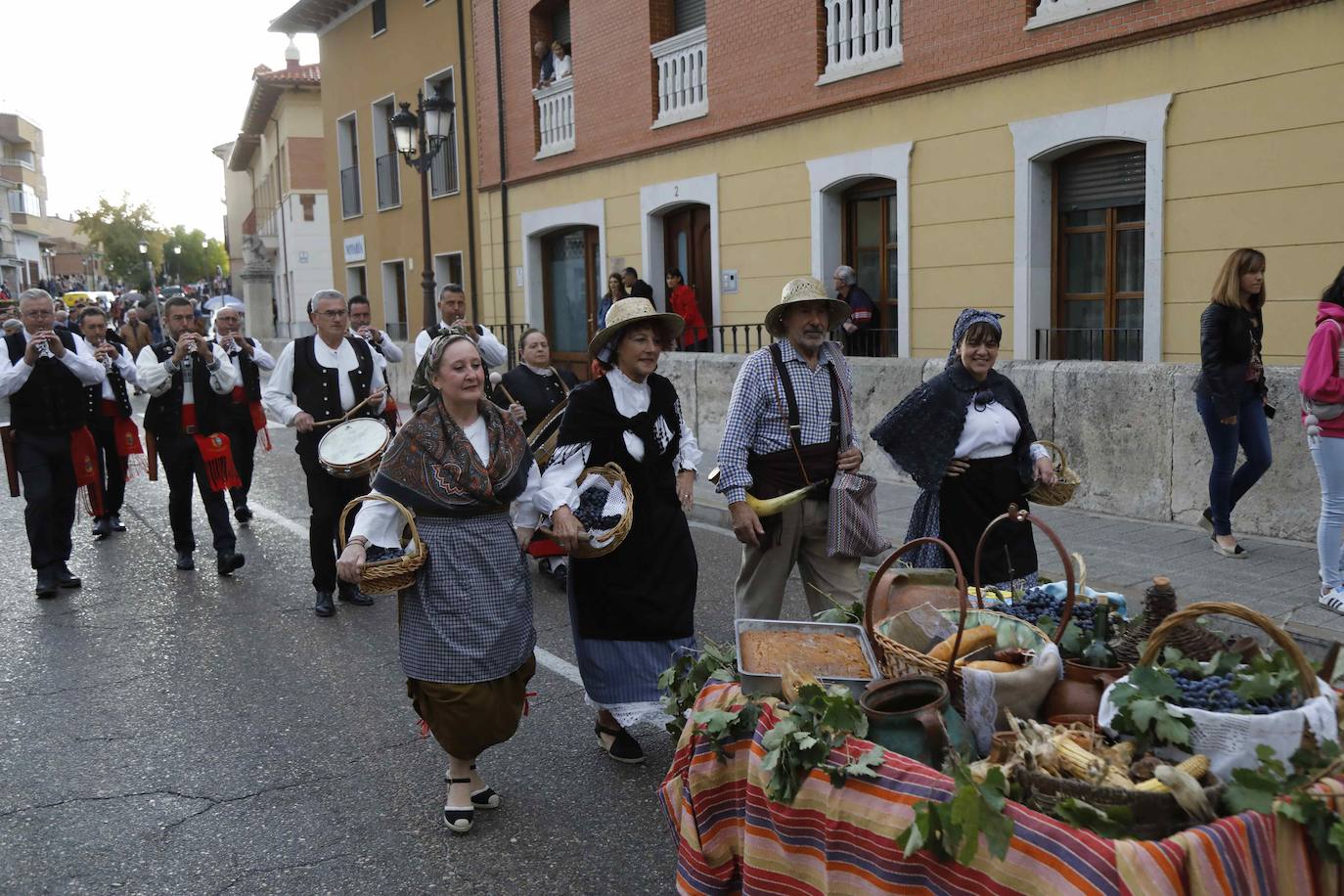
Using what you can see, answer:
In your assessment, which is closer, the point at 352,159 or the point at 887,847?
the point at 887,847

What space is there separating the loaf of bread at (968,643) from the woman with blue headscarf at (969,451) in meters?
1.92

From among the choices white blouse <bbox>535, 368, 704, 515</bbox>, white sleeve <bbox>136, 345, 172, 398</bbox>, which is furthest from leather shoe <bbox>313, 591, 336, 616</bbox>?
white blouse <bbox>535, 368, 704, 515</bbox>

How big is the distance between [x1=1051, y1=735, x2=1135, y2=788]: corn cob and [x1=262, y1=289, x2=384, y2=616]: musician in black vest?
5.49 m

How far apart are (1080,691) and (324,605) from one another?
533 cm

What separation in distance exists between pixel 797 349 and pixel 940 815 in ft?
10.3

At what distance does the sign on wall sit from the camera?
2641 cm

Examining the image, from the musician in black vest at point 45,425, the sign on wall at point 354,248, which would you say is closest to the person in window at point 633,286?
the musician in black vest at point 45,425

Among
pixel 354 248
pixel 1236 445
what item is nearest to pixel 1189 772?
pixel 1236 445

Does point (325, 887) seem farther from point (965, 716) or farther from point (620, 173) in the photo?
point (620, 173)

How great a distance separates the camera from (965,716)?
2.85 metres

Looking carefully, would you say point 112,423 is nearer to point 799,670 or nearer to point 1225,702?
point 799,670

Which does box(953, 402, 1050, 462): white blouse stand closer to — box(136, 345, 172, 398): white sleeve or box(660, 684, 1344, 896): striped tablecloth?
box(660, 684, 1344, 896): striped tablecloth

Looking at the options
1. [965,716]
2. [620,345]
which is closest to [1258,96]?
[620,345]

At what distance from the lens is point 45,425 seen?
26.4 feet
